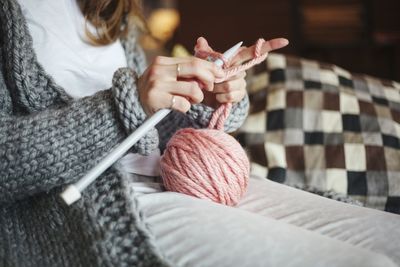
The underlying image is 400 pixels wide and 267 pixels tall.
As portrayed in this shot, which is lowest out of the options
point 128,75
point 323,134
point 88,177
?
point 323,134

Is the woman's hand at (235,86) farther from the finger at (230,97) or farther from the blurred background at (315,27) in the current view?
the blurred background at (315,27)

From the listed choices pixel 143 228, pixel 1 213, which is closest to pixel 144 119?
pixel 143 228

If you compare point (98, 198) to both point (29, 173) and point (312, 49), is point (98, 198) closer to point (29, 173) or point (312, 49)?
point (29, 173)

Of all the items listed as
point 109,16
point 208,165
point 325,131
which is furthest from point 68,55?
point 325,131

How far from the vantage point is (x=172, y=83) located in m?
0.61

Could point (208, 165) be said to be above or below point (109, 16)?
below

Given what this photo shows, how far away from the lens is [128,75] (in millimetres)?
628

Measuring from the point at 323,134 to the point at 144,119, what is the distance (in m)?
0.53

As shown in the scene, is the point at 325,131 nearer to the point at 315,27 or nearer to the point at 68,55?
the point at 68,55

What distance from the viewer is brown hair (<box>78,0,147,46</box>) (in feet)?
2.73

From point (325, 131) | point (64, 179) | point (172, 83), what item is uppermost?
point (172, 83)

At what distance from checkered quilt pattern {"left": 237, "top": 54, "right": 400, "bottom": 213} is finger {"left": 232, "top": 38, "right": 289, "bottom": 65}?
325mm

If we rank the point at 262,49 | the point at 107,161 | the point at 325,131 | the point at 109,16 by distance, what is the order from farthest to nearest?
the point at 325,131, the point at 109,16, the point at 262,49, the point at 107,161

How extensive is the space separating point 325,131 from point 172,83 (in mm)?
524
